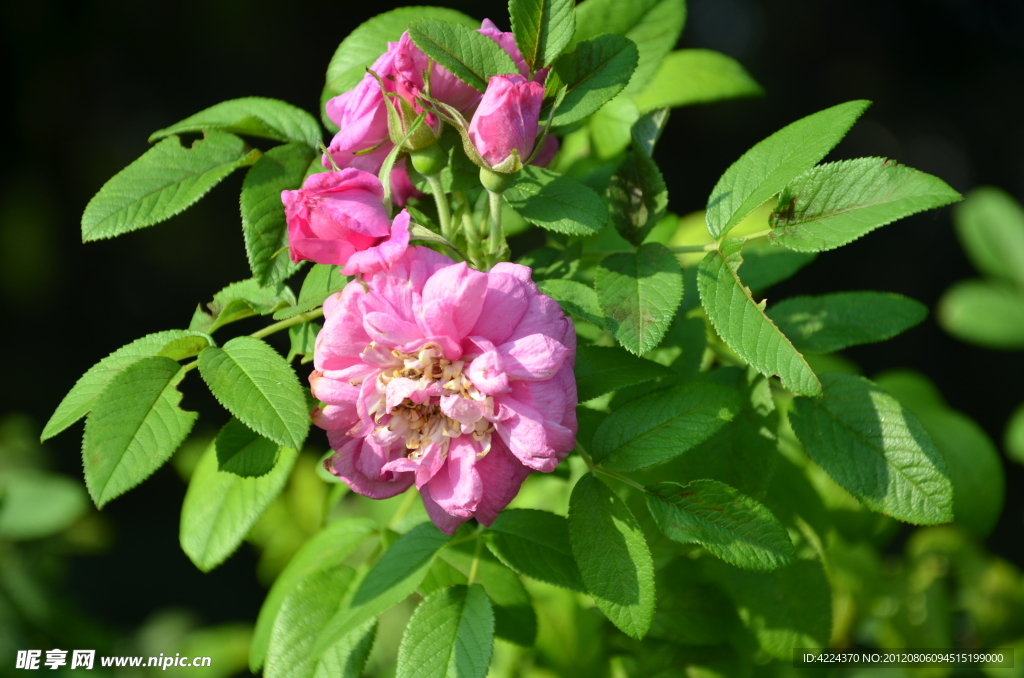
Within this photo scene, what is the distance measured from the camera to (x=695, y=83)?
1189 mm

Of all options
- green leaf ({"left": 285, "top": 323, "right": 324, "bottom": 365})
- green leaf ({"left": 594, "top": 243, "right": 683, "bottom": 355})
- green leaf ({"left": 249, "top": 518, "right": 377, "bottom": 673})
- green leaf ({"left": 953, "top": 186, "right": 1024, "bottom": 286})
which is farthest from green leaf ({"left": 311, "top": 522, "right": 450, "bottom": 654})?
green leaf ({"left": 953, "top": 186, "right": 1024, "bottom": 286})

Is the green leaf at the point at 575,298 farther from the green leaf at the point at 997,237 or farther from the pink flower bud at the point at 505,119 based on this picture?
the green leaf at the point at 997,237

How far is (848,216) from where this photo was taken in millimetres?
782

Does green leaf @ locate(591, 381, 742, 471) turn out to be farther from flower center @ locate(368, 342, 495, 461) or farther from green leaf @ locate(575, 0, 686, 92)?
green leaf @ locate(575, 0, 686, 92)

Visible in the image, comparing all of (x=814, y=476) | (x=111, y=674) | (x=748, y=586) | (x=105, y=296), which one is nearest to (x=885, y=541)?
(x=814, y=476)

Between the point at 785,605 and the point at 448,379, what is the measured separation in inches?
23.0

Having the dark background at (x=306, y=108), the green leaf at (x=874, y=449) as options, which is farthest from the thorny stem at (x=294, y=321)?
the dark background at (x=306, y=108)

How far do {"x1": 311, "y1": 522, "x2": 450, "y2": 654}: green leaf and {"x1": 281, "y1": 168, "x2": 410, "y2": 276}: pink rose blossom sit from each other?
361mm

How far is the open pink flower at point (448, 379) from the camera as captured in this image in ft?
2.33

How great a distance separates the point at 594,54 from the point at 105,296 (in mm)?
3031

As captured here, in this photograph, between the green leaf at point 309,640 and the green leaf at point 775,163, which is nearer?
the green leaf at point 775,163

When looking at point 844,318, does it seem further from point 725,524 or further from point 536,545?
point 536,545

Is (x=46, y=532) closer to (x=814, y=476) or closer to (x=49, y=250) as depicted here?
(x=814, y=476)

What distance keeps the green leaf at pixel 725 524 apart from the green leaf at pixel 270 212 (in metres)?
0.48
